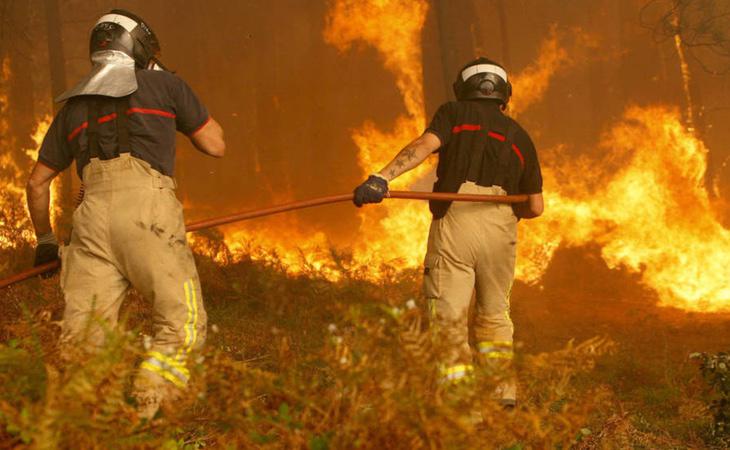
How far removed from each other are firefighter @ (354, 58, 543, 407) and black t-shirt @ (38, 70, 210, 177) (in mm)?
1148

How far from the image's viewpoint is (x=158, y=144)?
3209 millimetres

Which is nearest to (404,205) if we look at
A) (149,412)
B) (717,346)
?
(717,346)

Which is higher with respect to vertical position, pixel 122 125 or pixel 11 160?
pixel 11 160

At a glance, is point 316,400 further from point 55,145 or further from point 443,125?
point 443,125

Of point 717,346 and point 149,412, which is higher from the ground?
→ point 149,412

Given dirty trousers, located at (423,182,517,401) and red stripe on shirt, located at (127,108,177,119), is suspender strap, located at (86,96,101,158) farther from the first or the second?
dirty trousers, located at (423,182,517,401)

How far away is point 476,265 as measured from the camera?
4000 mm

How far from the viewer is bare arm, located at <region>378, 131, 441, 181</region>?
3955mm

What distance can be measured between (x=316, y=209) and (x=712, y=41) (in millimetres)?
6922

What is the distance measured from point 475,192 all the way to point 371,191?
681 millimetres

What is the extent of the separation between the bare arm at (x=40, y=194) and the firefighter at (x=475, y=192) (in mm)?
1730

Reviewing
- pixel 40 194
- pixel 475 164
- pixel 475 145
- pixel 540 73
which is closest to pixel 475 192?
pixel 475 164

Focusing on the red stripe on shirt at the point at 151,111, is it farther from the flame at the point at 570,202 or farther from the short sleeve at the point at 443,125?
the flame at the point at 570,202

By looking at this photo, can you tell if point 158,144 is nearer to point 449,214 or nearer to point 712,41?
point 449,214
